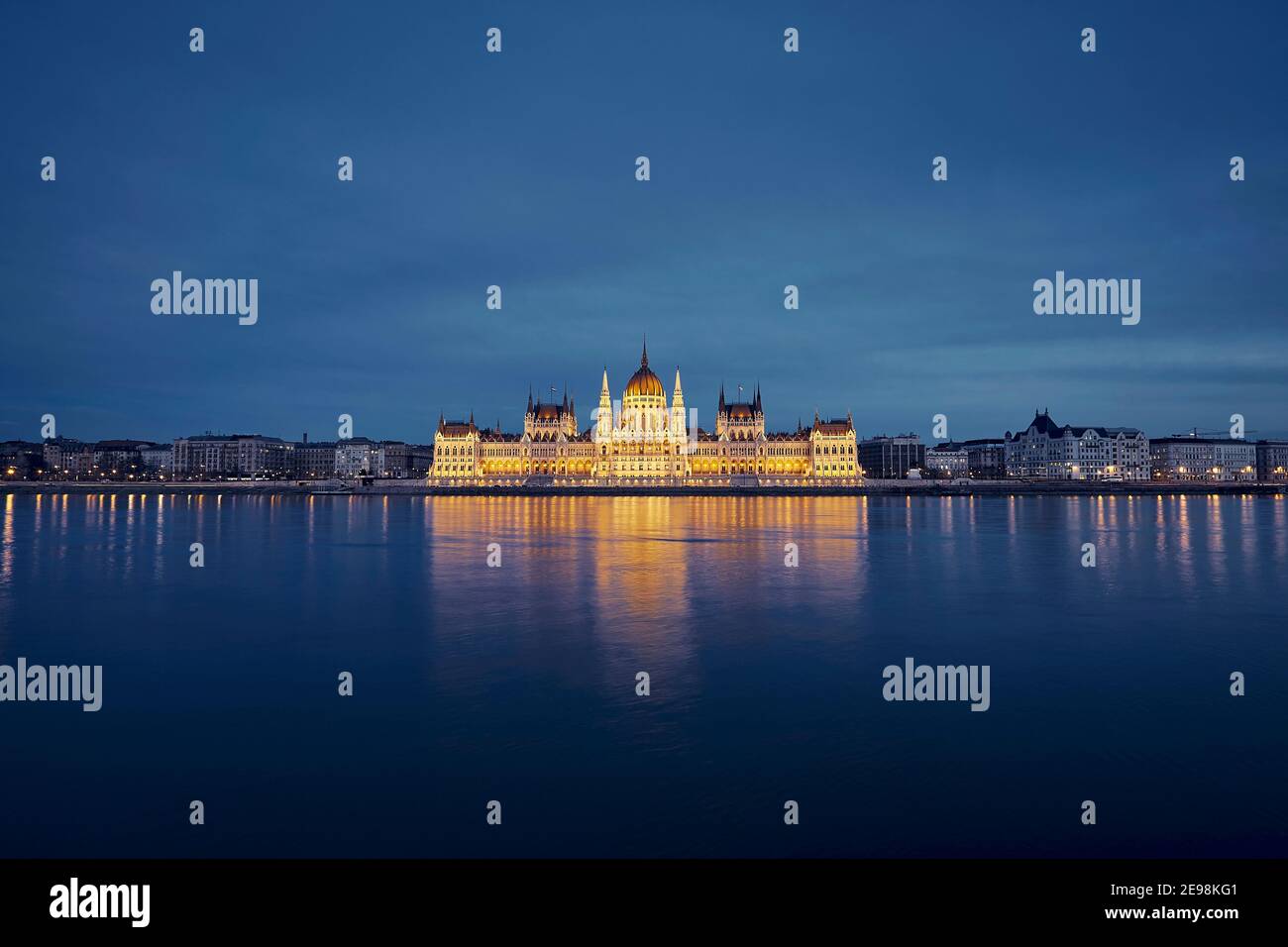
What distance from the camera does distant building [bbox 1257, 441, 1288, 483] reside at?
170 metres

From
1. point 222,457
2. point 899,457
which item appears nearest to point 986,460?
point 899,457

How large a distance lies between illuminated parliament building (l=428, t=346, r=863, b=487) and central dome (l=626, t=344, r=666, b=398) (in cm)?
19

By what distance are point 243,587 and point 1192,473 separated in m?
179

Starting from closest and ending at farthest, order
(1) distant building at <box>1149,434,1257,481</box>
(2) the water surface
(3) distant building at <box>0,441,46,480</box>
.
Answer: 1. (2) the water surface
2. (1) distant building at <box>1149,434,1257,481</box>
3. (3) distant building at <box>0,441,46,480</box>

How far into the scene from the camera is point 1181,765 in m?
9.98

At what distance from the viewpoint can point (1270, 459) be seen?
174750 mm

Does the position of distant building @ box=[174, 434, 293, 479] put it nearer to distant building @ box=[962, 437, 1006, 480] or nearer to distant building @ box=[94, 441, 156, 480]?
distant building @ box=[94, 441, 156, 480]

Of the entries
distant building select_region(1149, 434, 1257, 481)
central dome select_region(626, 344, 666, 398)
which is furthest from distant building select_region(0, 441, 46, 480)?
distant building select_region(1149, 434, 1257, 481)

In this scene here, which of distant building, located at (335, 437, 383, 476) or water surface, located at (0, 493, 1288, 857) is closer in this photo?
water surface, located at (0, 493, 1288, 857)

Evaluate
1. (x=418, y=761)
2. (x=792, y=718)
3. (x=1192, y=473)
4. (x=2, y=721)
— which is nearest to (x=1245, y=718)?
(x=792, y=718)

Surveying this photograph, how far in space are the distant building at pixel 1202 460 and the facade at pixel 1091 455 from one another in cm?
903

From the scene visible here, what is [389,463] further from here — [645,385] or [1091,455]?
[1091,455]

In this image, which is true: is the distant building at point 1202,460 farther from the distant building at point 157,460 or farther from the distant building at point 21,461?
the distant building at point 21,461
